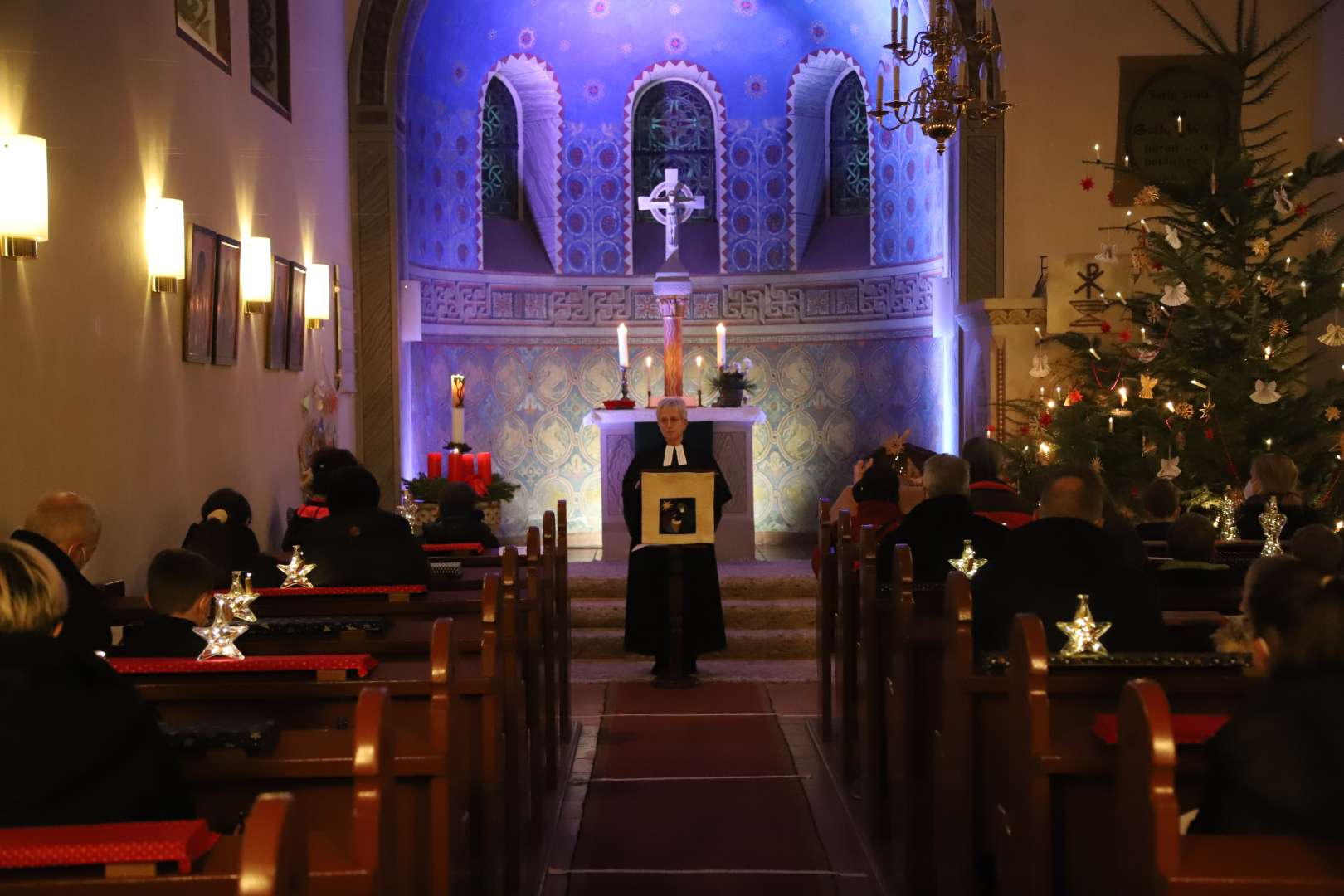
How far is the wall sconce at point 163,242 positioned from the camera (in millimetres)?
7020

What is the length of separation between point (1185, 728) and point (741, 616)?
721 cm

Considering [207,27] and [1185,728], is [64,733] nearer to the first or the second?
[1185,728]

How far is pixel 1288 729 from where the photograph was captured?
7.85ft

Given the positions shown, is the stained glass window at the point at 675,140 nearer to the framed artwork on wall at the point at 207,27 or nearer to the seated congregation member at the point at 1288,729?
the framed artwork on wall at the point at 207,27

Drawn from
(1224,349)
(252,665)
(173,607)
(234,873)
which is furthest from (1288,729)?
(1224,349)

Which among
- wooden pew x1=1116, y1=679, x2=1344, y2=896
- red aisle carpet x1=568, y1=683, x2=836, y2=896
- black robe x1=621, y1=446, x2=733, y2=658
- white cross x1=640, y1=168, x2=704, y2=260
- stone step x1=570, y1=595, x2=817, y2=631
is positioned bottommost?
red aisle carpet x1=568, y1=683, x2=836, y2=896

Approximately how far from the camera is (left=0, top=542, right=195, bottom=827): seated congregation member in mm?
2424

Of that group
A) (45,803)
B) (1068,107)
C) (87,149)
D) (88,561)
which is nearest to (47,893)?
(45,803)

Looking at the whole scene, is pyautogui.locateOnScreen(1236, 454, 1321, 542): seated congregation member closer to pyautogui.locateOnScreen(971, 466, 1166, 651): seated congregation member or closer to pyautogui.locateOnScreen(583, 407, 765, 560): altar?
pyautogui.locateOnScreen(971, 466, 1166, 651): seated congregation member

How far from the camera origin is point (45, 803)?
95.7 inches

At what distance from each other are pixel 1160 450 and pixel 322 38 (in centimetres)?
678

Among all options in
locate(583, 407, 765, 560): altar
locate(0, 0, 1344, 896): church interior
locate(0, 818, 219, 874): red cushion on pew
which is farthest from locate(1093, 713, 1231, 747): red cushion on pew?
locate(583, 407, 765, 560): altar

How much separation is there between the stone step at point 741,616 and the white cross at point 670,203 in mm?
4534

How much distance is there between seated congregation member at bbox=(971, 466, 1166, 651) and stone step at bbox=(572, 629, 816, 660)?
541 cm
